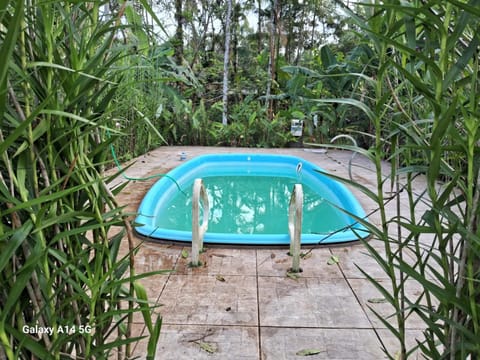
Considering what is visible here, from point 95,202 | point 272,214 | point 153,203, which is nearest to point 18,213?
point 95,202

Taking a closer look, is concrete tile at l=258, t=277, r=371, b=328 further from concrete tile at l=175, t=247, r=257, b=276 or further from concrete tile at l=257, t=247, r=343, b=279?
concrete tile at l=175, t=247, r=257, b=276

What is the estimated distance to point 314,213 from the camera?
543cm

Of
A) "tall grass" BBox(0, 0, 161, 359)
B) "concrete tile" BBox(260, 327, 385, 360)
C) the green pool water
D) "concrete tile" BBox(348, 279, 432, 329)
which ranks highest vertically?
"tall grass" BBox(0, 0, 161, 359)

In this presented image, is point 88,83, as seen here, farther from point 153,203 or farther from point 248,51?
point 248,51

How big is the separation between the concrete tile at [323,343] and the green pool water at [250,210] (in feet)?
7.15

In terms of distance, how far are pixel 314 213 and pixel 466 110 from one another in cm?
479

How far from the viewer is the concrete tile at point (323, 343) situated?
1804 mm

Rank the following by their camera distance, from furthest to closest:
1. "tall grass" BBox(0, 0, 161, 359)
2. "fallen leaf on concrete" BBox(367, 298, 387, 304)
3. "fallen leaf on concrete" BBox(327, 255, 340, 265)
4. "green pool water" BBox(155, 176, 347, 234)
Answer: "green pool water" BBox(155, 176, 347, 234) < "fallen leaf on concrete" BBox(327, 255, 340, 265) < "fallen leaf on concrete" BBox(367, 298, 387, 304) < "tall grass" BBox(0, 0, 161, 359)

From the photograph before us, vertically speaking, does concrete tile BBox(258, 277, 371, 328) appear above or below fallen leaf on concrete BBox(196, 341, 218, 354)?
below

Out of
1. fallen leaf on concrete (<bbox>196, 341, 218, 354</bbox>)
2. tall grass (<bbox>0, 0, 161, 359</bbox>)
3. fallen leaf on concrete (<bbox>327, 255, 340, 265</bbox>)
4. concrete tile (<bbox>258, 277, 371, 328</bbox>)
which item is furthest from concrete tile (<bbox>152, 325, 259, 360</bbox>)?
fallen leaf on concrete (<bbox>327, 255, 340, 265</bbox>)

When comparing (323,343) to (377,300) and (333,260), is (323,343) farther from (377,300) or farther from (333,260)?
(333,260)

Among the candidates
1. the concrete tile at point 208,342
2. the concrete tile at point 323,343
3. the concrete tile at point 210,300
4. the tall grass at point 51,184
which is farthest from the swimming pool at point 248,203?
the tall grass at point 51,184

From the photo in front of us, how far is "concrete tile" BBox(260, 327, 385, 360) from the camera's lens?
1804 millimetres

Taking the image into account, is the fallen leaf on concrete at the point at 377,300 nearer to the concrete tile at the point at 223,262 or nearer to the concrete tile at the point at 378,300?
the concrete tile at the point at 378,300
